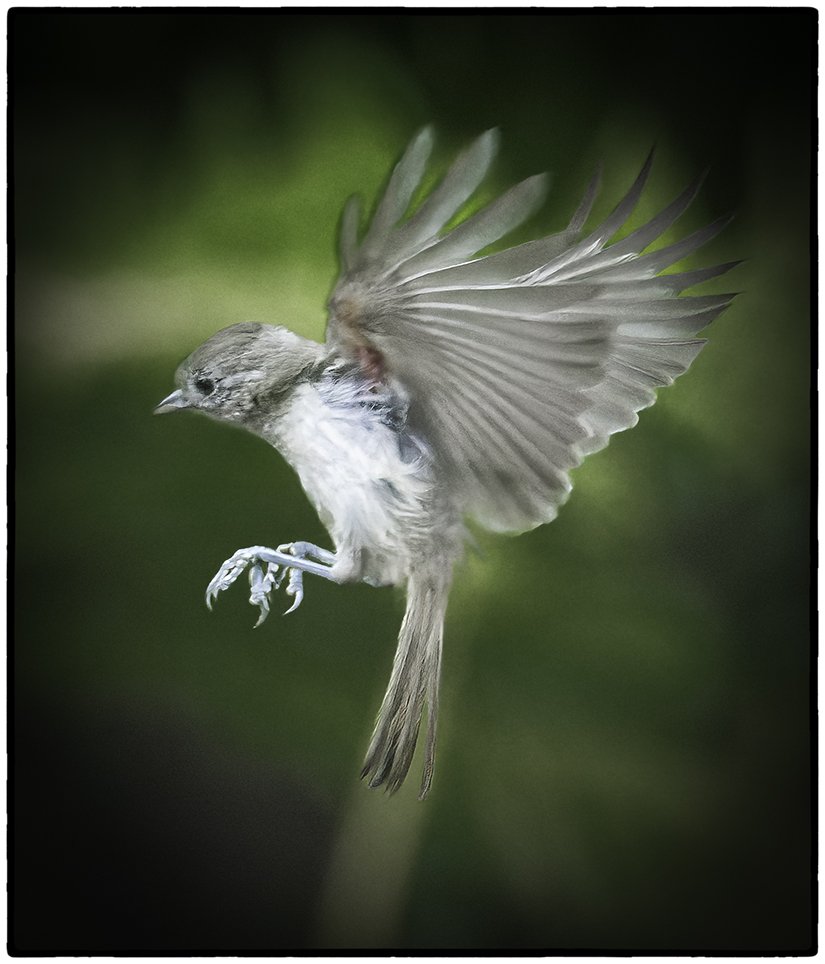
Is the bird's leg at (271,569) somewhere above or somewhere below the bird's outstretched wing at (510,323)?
below

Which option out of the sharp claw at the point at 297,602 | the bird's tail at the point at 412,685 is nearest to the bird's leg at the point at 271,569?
the sharp claw at the point at 297,602

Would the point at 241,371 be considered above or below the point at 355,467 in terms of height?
above

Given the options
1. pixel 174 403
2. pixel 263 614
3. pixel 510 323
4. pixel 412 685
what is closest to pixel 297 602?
pixel 263 614

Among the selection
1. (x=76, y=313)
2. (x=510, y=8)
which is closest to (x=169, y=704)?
(x=76, y=313)

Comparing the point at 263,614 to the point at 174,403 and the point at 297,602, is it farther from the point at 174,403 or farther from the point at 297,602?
the point at 174,403

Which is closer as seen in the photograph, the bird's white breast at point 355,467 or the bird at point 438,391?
the bird at point 438,391

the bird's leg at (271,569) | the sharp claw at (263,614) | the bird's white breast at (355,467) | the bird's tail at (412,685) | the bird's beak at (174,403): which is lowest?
the bird's tail at (412,685)

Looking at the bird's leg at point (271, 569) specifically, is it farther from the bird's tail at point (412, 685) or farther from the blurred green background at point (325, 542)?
the bird's tail at point (412, 685)
